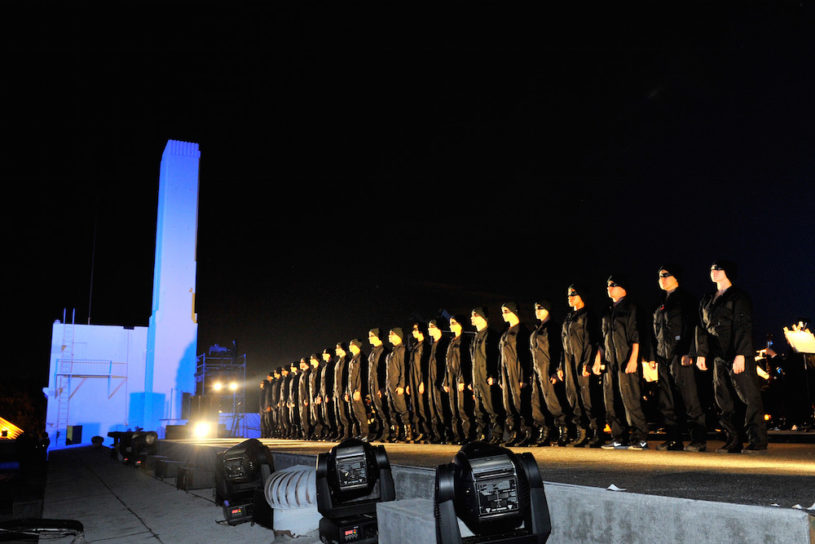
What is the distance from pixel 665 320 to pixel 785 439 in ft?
9.07

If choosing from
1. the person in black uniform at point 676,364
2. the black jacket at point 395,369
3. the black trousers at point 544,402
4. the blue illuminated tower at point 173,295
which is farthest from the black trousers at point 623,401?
the blue illuminated tower at point 173,295

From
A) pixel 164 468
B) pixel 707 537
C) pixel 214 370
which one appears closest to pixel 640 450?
pixel 707 537

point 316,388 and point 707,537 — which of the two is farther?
point 316,388

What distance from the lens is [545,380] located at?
6879mm

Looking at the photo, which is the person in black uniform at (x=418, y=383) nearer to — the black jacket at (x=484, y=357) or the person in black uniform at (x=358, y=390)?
the black jacket at (x=484, y=357)

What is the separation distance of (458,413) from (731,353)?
419 centimetres

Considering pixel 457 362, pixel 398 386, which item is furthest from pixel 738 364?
pixel 398 386

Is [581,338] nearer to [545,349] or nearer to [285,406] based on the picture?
[545,349]

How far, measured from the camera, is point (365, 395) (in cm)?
1160

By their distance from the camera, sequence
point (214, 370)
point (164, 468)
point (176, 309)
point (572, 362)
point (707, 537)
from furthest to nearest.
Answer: point (176, 309)
point (214, 370)
point (164, 468)
point (572, 362)
point (707, 537)

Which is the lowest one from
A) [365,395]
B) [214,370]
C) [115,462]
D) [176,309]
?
[115,462]

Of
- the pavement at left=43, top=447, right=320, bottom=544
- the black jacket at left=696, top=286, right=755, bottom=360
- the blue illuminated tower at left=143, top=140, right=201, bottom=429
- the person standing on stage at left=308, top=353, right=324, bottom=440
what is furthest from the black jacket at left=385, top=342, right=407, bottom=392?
the blue illuminated tower at left=143, top=140, right=201, bottom=429

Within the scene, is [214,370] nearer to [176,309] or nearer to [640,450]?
[176,309]

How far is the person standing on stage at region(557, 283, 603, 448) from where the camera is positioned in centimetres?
642
